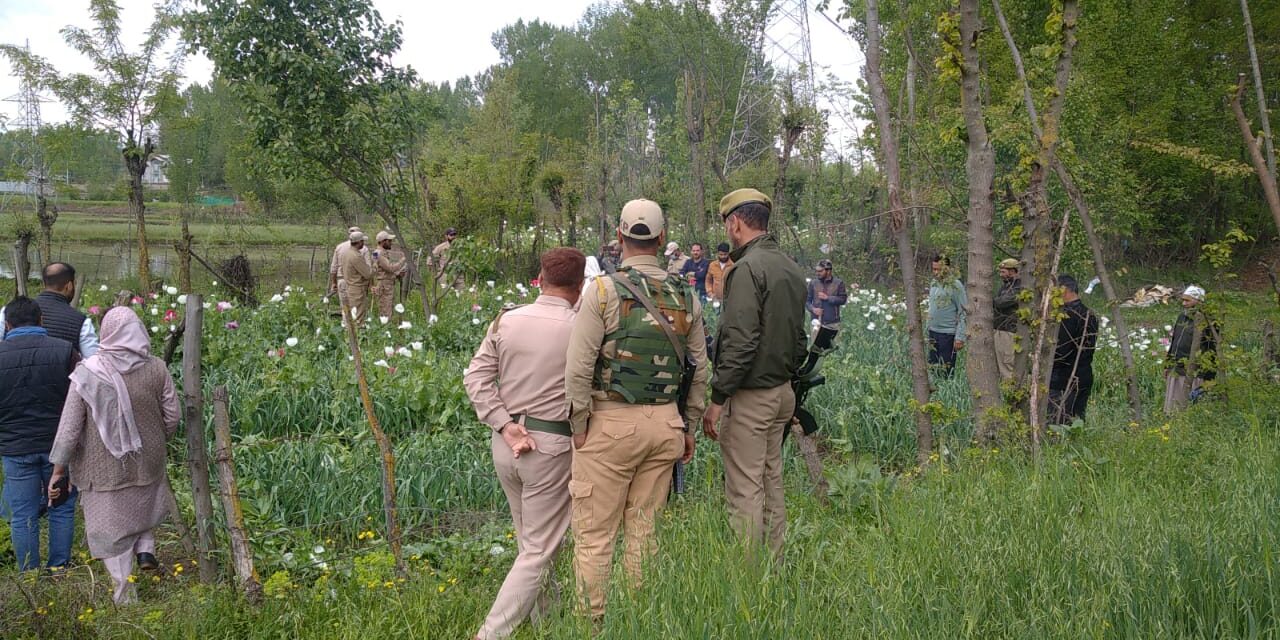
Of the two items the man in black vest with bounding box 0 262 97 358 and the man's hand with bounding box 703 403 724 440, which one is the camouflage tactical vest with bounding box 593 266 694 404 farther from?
the man in black vest with bounding box 0 262 97 358

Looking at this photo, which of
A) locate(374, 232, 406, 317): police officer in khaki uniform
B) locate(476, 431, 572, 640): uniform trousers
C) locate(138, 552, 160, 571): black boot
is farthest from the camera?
locate(374, 232, 406, 317): police officer in khaki uniform

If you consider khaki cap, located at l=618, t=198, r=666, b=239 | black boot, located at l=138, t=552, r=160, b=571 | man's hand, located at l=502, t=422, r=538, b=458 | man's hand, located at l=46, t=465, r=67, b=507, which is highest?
khaki cap, located at l=618, t=198, r=666, b=239

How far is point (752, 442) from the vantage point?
413 centimetres

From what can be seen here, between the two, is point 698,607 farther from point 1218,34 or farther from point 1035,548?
point 1218,34

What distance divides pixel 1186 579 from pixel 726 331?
192 cm

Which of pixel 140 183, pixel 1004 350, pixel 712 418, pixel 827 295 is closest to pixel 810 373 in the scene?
pixel 712 418

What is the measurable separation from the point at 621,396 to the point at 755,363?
2.44 feet

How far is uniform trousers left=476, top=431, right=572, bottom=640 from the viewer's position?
12.0ft

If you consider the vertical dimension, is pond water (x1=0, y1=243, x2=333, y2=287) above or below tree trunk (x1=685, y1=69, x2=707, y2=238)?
below

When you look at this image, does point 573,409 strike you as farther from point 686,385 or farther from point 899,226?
point 899,226

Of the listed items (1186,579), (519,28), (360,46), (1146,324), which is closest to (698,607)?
(1186,579)

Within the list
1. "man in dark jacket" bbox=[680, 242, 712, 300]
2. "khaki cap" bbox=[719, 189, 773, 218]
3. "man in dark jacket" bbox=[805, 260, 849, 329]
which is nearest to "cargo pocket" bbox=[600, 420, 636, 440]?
"khaki cap" bbox=[719, 189, 773, 218]

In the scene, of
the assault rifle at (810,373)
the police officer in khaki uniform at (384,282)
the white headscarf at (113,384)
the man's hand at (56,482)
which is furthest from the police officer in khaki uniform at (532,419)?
the police officer in khaki uniform at (384,282)

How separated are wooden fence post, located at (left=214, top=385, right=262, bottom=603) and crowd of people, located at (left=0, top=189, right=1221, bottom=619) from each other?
29.1 inches
